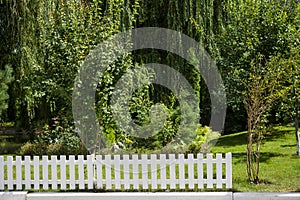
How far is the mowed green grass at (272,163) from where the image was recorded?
6450 millimetres

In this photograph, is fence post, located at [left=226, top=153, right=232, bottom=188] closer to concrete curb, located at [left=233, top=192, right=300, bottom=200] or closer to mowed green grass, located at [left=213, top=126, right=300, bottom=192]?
mowed green grass, located at [left=213, top=126, right=300, bottom=192]

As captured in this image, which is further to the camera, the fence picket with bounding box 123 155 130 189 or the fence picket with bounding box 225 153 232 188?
the fence picket with bounding box 123 155 130 189

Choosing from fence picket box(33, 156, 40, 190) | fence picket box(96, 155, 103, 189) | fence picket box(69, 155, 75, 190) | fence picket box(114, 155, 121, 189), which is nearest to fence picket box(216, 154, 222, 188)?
fence picket box(114, 155, 121, 189)

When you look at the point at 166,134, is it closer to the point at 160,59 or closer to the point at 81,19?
the point at 160,59

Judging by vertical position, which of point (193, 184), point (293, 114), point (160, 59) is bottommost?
point (193, 184)

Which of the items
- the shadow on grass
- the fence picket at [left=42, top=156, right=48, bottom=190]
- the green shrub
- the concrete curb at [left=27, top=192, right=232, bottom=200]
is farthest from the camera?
the shadow on grass

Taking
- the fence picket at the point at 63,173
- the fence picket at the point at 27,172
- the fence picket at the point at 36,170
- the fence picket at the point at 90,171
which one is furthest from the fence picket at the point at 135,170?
the fence picket at the point at 27,172

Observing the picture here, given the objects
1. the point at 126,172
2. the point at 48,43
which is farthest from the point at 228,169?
the point at 48,43

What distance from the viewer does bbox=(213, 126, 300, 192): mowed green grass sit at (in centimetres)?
645

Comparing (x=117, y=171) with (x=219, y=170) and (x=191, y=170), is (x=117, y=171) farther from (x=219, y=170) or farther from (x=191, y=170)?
(x=219, y=170)

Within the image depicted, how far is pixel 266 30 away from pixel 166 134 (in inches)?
133

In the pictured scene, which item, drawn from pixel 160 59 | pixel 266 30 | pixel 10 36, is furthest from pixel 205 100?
pixel 10 36

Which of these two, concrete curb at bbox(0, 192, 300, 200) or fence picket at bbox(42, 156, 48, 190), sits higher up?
fence picket at bbox(42, 156, 48, 190)

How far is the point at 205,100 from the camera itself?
14219 millimetres
